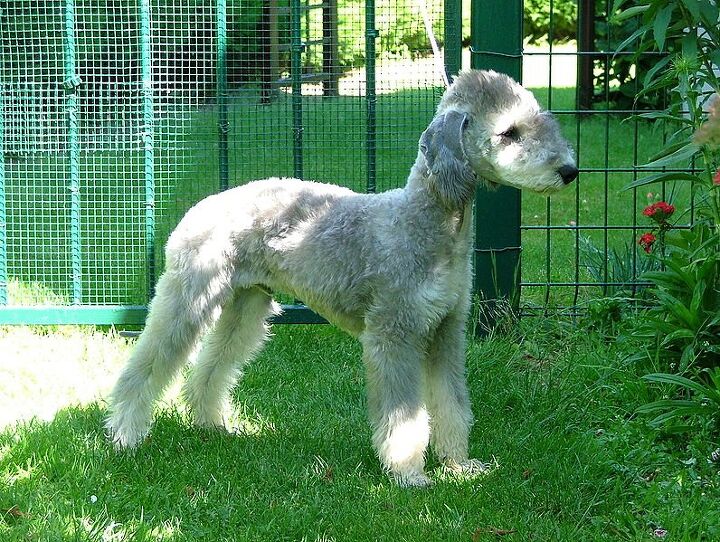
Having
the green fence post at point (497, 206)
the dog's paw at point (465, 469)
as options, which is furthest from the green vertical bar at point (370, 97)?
the dog's paw at point (465, 469)

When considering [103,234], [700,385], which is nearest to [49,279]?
[103,234]

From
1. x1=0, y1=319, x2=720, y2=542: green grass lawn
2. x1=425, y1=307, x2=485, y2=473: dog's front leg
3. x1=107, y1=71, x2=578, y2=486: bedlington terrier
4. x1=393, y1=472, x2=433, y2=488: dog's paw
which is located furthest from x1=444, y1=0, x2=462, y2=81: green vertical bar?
x1=393, y1=472, x2=433, y2=488: dog's paw

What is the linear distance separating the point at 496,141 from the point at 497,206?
1834 mm

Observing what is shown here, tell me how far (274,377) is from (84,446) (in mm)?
1274

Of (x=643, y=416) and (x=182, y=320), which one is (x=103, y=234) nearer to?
(x=182, y=320)

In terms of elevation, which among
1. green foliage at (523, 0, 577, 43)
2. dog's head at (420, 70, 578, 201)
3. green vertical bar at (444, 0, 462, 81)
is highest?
green foliage at (523, 0, 577, 43)

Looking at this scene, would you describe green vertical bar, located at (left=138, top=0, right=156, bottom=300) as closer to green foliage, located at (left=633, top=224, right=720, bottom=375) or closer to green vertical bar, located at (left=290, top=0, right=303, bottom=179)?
green vertical bar, located at (left=290, top=0, right=303, bottom=179)

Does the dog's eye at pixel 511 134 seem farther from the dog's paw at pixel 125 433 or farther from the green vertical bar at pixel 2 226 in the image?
the green vertical bar at pixel 2 226

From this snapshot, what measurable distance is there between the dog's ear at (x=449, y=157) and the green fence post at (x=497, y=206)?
1696 mm

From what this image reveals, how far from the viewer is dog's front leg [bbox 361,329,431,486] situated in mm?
4094

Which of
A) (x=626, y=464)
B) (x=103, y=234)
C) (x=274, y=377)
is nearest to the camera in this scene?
(x=626, y=464)

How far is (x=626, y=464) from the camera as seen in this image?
4.19 metres

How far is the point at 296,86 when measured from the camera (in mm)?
5855

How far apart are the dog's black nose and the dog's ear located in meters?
0.38
